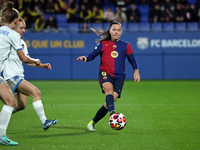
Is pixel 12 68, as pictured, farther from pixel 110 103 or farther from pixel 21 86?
pixel 110 103

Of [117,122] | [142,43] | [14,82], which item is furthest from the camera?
[142,43]

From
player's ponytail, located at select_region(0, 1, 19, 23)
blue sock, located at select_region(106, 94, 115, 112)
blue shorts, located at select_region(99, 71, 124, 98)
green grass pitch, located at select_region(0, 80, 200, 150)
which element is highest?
player's ponytail, located at select_region(0, 1, 19, 23)

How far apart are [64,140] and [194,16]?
17903 mm

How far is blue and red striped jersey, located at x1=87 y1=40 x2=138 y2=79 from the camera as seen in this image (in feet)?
25.0

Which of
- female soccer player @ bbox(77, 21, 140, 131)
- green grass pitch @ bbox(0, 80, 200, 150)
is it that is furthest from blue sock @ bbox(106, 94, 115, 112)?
green grass pitch @ bbox(0, 80, 200, 150)

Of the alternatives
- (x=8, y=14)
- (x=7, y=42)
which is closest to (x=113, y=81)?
(x=7, y=42)

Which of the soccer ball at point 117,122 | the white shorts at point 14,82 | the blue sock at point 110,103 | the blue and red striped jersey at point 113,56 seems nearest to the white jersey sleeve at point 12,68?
the white shorts at point 14,82

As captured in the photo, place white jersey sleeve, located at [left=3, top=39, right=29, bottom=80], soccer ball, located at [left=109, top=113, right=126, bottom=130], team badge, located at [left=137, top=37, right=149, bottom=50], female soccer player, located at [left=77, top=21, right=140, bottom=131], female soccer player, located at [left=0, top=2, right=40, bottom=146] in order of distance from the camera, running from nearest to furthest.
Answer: female soccer player, located at [left=0, top=2, right=40, bottom=146], soccer ball, located at [left=109, top=113, right=126, bottom=130], white jersey sleeve, located at [left=3, top=39, right=29, bottom=80], female soccer player, located at [left=77, top=21, right=140, bottom=131], team badge, located at [left=137, top=37, right=149, bottom=50]

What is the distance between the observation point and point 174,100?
1297 centimetres

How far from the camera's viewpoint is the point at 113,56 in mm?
7684

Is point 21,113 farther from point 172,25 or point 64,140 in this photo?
point 172,25

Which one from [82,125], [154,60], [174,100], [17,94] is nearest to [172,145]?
[82,125]

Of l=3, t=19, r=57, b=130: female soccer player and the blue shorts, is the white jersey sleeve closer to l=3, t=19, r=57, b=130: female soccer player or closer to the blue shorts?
l=3, t=19, r=57, b=130: female soccer player

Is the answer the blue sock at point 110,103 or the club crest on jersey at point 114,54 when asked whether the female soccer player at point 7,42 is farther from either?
the club crest on jersey at point 114,54
